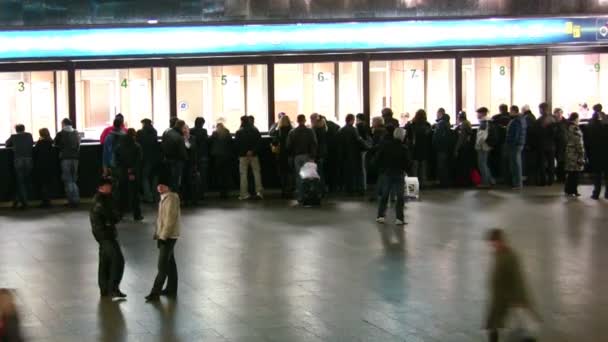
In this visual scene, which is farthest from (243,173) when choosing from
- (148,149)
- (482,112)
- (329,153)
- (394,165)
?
(482,112)

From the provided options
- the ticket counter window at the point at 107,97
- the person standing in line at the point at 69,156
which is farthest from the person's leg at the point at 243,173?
the person standing in line at the point at 69,156

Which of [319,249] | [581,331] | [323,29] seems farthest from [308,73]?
[581,331]

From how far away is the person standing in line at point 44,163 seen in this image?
72.2 ft

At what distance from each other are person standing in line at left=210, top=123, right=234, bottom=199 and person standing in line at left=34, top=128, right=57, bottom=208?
3.28 m

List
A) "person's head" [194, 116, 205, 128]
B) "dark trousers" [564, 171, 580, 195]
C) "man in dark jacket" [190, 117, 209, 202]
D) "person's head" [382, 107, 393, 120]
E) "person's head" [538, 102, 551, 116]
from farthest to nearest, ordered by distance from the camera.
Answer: "person's head" [538, 102, 551, 116] < "person's head" [382, 107, 393, 120] < "man in dark jacket" [190, 117, 209, 202] < "person's head" [194, 116, 205, 128] < "dark trousers" [564, 171, 580, 195]

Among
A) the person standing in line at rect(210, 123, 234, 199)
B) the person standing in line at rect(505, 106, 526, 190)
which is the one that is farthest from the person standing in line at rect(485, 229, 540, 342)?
Answer: the person standing in line at rect(505, 106, 526, 190)

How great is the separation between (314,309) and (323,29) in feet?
42.2

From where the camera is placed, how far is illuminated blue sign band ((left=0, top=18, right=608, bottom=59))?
75.4ft

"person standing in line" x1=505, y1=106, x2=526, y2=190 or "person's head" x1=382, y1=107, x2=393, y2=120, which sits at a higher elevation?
"person's head" x1=382, y1=107, x2=393, y2=120

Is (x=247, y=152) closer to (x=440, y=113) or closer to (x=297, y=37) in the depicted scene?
(x=297, y=37)

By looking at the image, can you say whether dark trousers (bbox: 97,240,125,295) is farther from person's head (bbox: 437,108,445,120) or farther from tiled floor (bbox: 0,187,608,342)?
person's head (bbox: 437,108,445,120)

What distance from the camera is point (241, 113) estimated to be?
24109 millimetres

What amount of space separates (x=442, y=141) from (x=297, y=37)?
3909 mm

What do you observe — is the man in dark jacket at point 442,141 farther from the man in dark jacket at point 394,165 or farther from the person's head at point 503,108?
the man in dark jacket at point 394,165
